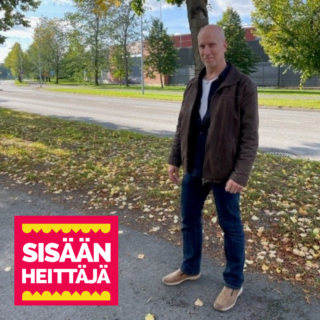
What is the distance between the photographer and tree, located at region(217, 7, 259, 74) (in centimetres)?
3659

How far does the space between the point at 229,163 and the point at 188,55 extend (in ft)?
158

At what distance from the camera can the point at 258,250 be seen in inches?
128

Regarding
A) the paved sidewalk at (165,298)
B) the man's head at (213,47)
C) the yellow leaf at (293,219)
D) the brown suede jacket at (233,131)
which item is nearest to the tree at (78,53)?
the yellow leaf at (293,219)

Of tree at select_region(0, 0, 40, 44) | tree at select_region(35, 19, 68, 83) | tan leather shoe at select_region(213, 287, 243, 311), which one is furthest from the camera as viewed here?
tree at select_region(35, 19, 68, 83)

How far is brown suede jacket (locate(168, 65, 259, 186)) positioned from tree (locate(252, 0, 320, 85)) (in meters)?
16.9

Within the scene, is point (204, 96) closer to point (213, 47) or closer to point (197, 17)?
point (213, 47)

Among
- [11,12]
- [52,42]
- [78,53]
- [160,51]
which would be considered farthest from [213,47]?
[52,42]

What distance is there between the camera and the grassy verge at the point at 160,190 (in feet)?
10.6

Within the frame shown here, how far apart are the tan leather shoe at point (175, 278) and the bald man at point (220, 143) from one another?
0.36 meters

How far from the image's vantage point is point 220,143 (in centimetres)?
224

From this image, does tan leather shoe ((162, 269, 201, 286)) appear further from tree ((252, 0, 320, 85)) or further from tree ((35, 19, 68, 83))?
tree ((35, 19, 68, 83))

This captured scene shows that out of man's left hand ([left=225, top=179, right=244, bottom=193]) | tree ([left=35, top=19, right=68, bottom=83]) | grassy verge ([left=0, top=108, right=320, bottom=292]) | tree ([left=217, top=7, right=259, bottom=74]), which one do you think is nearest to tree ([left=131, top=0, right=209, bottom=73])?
grassy verge ([left=0, top=108, right=320, bottom=292])

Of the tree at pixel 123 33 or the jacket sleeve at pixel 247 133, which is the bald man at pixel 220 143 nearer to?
the jacket sleeve at pixel 247 133

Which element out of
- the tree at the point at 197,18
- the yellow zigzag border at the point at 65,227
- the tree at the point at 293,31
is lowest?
the yellow zigzag border at the point at 65,227
